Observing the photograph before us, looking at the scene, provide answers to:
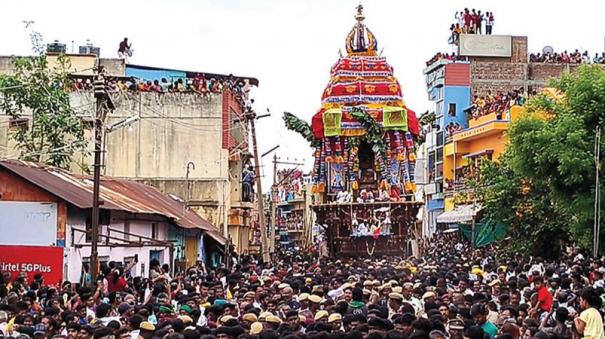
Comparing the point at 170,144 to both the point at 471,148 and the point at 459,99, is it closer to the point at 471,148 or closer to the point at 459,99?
the point at 471,148

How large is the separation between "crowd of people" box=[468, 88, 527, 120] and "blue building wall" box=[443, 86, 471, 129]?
0.56 metres

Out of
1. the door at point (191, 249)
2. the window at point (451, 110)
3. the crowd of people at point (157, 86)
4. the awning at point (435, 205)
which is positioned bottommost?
the door at point (191, 249)

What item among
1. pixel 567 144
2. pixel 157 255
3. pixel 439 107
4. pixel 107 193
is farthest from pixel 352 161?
pixel 439 107

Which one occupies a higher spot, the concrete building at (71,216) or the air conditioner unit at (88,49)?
the air conditioner unit at (88,49)

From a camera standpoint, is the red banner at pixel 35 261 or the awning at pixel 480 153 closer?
the red banner at pixel 35 261

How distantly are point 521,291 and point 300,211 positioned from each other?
250 ft

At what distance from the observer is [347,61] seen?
134ft

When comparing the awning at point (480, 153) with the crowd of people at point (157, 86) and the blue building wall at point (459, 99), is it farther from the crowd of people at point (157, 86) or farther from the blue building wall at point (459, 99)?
the crowd of people at point (157, 86)

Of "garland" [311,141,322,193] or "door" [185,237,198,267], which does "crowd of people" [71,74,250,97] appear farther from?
"door" [185,237,198,267]

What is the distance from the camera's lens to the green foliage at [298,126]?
4128 centimetres

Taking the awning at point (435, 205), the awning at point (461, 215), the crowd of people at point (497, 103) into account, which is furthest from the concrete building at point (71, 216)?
the awning at point (435, 205)

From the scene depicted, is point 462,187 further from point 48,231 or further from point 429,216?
point 48,231

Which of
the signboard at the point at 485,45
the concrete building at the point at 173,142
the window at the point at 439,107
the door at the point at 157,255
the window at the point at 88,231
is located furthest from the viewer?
the window at the point at 439,107

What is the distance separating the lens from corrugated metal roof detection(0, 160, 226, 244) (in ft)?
76.3
